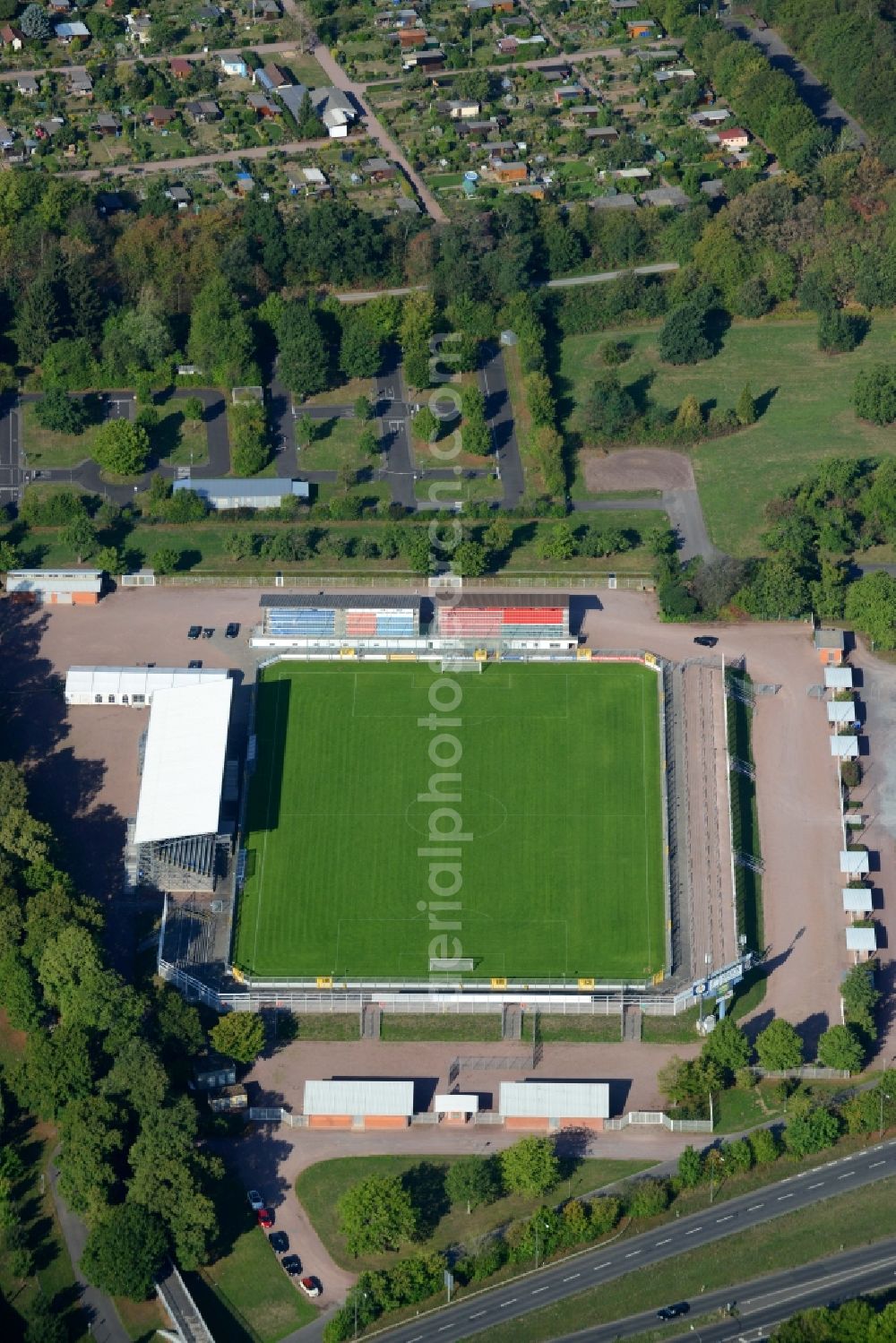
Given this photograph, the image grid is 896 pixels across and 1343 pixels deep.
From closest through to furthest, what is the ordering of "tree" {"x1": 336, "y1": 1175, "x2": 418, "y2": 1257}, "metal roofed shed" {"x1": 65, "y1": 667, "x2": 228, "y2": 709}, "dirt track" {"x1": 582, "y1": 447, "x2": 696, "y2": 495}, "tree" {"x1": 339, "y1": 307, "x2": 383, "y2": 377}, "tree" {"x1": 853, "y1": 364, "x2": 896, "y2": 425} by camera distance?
"tree" {"x1": 336, "y1": 1175, "x2": 418, "y2": 1257} → "metal roofed shed" {"x1": 65, "y1": 667, "x2": 228, "y2": 709} → "dirt track" {"x1": 582, "y1": 447, "x2": 696, "y2": 495} → "tree" {"x1": 853, "y1": 364, "x2": 896, "y2": 425} → "tree" {"x1": 339, "y1": 307, "x2": 383, "y2": 377}

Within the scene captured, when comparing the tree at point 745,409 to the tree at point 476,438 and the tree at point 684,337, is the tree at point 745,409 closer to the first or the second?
the tree at point 684,337

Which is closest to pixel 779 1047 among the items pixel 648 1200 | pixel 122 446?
pixel 648 1200

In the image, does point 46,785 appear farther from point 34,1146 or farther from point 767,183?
point 767,183

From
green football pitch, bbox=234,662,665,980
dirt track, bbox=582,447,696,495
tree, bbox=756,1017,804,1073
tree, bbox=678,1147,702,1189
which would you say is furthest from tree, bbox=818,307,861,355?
tree, bbox=678,1147,702,1189

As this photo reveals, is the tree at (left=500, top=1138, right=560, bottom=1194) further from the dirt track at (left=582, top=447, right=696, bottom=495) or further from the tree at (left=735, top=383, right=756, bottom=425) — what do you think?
the tree at (left=735, top=383, right=756, bottom=425)

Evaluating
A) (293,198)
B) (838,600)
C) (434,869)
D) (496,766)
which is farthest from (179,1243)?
(293,198)

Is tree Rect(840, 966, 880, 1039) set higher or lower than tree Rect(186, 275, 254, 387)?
lower

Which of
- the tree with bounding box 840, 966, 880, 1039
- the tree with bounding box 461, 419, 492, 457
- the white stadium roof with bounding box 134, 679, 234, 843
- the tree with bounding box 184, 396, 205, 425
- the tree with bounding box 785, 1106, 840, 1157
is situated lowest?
the tree with bounding box 785, 1106, 840, 1157
